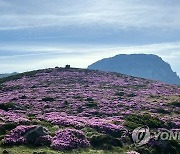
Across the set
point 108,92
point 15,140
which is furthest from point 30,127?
point 108,92

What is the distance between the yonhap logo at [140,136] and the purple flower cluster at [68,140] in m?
6.45

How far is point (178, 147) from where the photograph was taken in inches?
1467

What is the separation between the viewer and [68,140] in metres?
33.8

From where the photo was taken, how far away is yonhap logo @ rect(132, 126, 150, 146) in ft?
121

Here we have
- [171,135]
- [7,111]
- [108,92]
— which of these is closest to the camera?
[171,135]

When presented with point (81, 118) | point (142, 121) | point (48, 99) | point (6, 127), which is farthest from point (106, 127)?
point (48, 99)

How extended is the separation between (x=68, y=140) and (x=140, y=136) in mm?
9584

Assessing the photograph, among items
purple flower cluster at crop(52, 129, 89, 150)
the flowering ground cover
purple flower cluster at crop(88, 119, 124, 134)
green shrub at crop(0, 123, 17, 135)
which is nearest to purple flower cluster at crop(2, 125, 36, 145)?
the flowering ground cover

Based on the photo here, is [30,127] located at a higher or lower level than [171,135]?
higher

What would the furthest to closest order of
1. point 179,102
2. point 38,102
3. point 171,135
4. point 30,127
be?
point 179,102 → point 38,102 → point 171,135 → point 30,127

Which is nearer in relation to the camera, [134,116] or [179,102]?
[134,116]

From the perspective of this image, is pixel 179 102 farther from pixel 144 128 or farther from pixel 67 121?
pixel 67 121

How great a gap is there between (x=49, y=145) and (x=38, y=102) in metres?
29.7

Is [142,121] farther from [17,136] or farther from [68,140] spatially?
[17,136]
